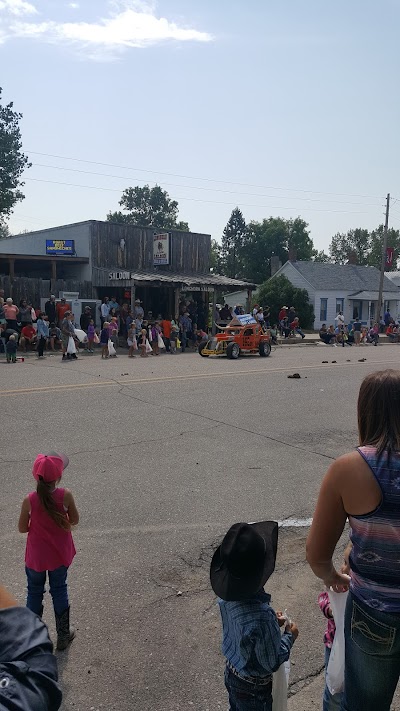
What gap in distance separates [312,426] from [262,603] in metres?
7.44

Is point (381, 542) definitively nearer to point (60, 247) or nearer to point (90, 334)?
point (90, 334)

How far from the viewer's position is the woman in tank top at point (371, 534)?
2.17 meters

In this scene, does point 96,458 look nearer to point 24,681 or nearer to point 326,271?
point 24,681

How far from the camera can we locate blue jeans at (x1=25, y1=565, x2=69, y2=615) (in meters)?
3.72

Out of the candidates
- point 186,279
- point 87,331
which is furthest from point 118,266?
point 87,331

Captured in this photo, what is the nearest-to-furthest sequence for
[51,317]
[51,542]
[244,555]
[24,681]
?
[24,681] → [244,555] → [51,542] → [51,317]

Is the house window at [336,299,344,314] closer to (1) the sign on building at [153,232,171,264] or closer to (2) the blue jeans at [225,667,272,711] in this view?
(1) the sign on building at [153,232,171,264]

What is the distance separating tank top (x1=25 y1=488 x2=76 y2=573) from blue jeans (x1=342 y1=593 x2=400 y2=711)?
6.60 ft

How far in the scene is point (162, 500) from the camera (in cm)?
610

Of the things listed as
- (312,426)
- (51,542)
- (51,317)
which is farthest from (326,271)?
(51,542)

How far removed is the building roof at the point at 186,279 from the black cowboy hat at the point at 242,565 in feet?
73.9

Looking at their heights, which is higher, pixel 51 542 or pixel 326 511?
pixel 326 511

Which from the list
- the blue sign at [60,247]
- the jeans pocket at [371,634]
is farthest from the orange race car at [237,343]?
the jeans pocket at [371,634]

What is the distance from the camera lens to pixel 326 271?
166ft
